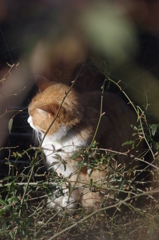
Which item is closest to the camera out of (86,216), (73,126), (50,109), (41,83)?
(86,216)

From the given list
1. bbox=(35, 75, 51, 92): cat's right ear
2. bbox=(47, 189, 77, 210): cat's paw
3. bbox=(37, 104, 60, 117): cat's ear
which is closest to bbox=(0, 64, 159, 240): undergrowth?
bbox=(47, 189, 77, 210): cat's paw

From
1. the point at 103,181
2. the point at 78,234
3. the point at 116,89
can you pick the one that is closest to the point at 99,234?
the point at 78,234

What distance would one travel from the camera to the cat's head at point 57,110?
6.86 ft

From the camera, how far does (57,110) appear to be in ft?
6.82

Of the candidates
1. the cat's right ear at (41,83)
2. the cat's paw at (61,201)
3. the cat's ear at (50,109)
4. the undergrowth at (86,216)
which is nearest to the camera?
the undergrowth at (86,216)

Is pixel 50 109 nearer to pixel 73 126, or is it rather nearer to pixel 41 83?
pixel 73 126

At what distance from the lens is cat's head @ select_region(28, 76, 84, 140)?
2090 millimetres

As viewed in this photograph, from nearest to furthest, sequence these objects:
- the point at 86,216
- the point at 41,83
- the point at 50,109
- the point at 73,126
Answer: the point at 86,216 → the point at 50,109 → the point at 73,126 → the point at 41,83

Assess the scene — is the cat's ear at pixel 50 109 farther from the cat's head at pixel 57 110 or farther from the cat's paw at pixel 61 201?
the cat's paw at pixel 61 201

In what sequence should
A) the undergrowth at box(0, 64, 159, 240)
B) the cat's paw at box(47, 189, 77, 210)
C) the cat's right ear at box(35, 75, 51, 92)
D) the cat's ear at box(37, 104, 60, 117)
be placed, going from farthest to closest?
1. the cat's right ear at box(35, 75, 51, 92)
2. the cat's ear at box(37, 104, 60, 117)
3. the cat's paw at box(47, 189, 77, 210)
4. the undergrowth at box(0, 64, 159, 240)

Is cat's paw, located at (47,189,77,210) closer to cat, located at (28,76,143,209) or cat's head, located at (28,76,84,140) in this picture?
cat, located at (28,76,143,209)

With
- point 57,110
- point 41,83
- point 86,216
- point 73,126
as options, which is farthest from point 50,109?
point 86,216

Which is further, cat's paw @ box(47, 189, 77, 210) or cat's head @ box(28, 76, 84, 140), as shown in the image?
cat's head @ box(28, 76, 84, 140)

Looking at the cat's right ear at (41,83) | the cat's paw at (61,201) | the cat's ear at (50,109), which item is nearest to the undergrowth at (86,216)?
the cat's paw at (61,201)
